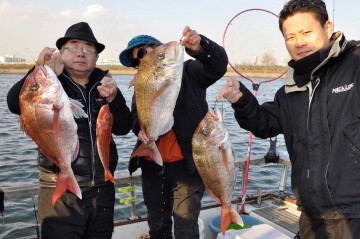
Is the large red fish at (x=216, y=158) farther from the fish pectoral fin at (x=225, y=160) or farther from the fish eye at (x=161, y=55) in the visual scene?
the fish eye at (x=161, y=55)

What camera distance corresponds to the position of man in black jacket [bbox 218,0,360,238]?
251 centimetres

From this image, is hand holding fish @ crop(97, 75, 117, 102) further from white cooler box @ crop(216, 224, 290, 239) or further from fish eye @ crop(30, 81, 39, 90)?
white cooler box @ crop(216, 224, 290, 239)

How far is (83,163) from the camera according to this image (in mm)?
3439

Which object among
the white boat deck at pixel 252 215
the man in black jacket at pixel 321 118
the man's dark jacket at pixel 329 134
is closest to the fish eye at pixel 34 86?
the man in black jacket at pixel 321 118

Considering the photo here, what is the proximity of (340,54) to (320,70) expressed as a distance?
19 centimetres

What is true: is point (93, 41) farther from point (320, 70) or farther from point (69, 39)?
point (320, 70)

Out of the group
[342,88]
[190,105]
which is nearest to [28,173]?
[190,105]

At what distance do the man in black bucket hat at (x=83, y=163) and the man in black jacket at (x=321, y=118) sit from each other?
1.42 m

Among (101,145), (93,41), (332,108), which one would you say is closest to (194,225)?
(101,145)

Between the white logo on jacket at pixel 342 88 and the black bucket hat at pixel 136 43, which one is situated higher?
the black bucket hat at pixel 136 43

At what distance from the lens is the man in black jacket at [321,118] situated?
2.51 m

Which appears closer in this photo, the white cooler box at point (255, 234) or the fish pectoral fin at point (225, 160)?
the fish pectoral fin at point (225, 160)

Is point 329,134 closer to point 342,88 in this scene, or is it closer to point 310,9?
point 342,88

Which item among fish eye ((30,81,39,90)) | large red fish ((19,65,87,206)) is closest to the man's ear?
large red fish ((19,65,87,206))
